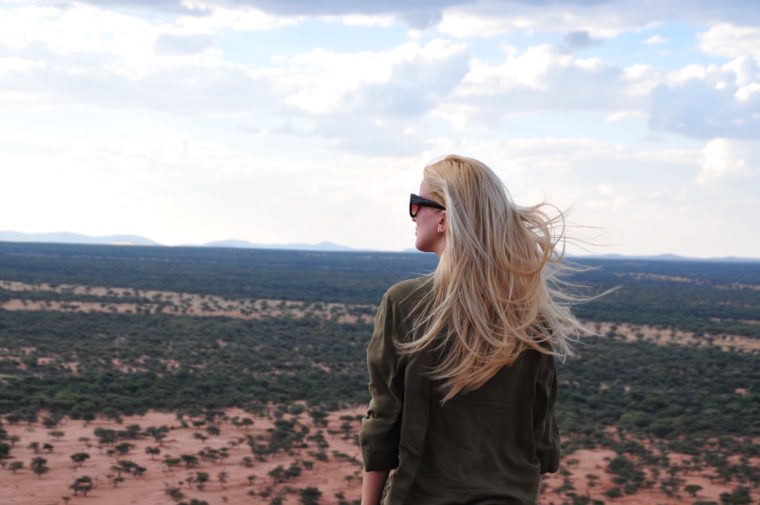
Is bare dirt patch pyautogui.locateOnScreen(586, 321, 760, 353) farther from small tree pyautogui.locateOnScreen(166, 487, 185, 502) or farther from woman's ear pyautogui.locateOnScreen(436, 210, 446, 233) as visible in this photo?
woman's ear pyautogui.locateOnScreen(436, 210, 446, 233)

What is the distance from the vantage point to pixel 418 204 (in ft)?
6.88

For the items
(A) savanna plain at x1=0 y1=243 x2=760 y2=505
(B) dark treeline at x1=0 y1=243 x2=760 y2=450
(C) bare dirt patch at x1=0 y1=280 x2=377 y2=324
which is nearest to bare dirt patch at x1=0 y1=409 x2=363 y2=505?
(A) savanna plain at x1=0 y1=243 x2=760 y2=505

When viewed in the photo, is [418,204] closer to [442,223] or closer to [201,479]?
[442,223]

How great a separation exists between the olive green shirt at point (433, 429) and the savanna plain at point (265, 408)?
36 cm

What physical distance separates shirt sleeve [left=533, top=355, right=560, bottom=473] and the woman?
0.04m

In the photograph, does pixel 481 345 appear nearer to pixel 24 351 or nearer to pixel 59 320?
pixel 24 351

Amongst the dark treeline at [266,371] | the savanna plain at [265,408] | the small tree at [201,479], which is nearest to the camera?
the small tree at [201,479]

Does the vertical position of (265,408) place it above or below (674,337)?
below

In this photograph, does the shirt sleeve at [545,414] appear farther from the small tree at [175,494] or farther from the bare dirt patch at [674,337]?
the bare dirt patch at [674,337]

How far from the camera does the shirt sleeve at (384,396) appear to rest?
6.49ft

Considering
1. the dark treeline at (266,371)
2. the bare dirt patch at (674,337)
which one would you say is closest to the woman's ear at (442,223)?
the dark treeline at (266,371)

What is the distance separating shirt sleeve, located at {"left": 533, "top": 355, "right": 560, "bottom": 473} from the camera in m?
2.09

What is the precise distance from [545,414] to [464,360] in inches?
13.4

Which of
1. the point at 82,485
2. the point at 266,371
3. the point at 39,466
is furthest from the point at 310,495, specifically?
the point at 266,371
